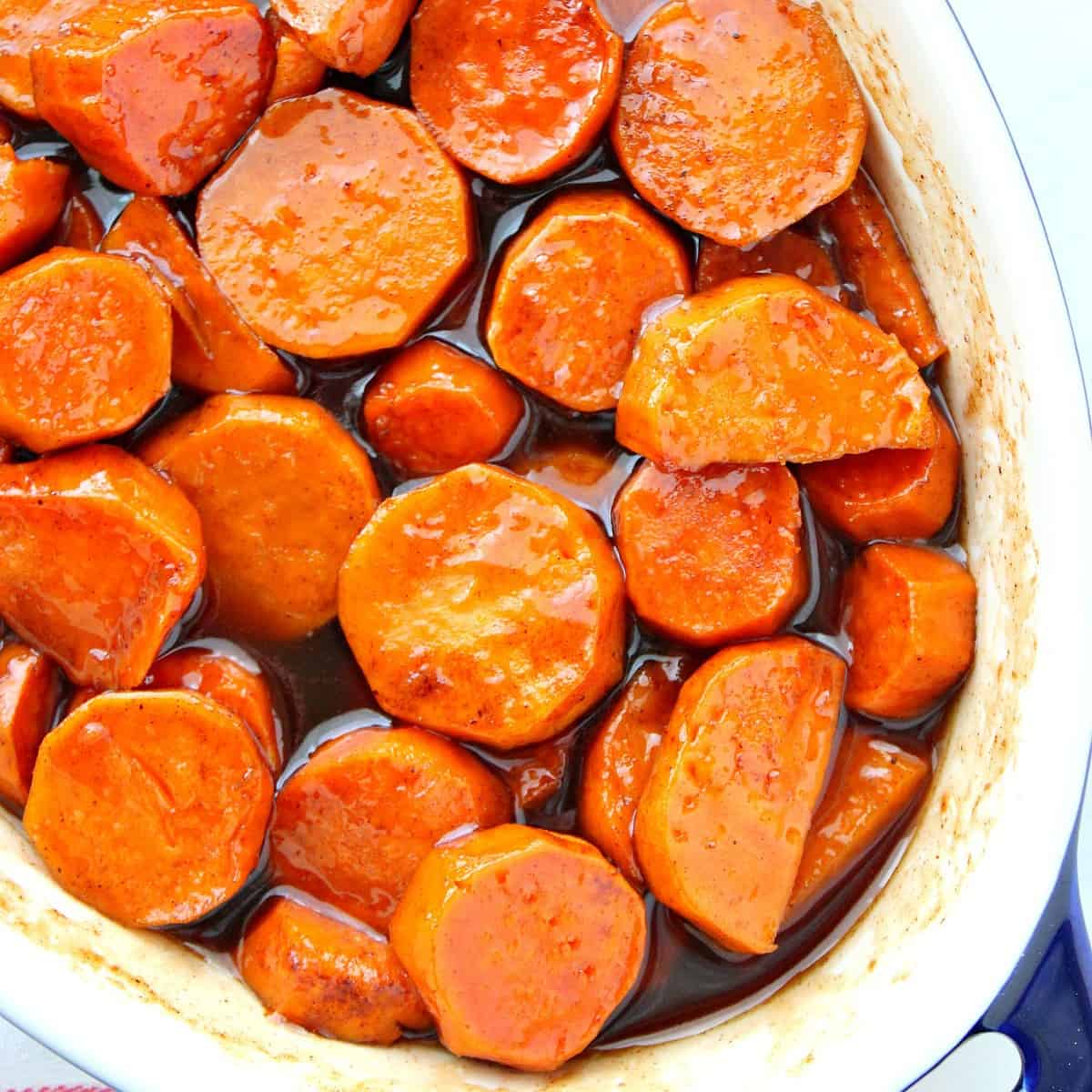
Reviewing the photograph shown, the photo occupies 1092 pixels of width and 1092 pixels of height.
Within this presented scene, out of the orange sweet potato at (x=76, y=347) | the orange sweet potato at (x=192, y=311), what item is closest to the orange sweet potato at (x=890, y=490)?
the orange sweet potato at (x=192, y=311)

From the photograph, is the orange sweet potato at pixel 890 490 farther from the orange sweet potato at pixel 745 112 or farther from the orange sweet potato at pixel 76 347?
the orange sweet potato at pixel 76 347

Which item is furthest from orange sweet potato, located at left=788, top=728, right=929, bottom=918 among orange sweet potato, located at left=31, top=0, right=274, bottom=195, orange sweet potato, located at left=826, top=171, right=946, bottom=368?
orange sweet potato, located at left=31, top=0, right=274, bottom=195

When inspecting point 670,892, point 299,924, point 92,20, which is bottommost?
point 299,924

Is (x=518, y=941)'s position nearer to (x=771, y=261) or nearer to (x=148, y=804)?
(x=148, y=804)

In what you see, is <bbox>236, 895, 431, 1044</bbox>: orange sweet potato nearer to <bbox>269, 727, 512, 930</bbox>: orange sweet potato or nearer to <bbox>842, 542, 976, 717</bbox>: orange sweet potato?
<bbox>269, 727, 512, 930</bbox>: orange sweet potato

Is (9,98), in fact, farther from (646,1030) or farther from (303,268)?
(646,1030)

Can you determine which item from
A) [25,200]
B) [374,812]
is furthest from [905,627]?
[25,200]

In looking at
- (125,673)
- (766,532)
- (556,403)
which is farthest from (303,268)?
(766,532)
